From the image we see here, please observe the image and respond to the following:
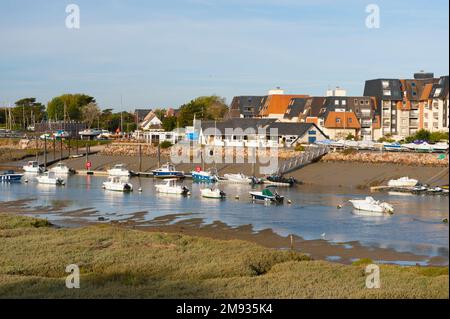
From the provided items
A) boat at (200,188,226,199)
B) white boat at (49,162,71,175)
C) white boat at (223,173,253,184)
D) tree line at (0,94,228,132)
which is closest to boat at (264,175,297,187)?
white boat at (223,173,253,184)

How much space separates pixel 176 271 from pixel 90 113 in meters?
142

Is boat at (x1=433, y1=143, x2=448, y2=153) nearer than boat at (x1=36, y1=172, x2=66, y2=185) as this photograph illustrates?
No

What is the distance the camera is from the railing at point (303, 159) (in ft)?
263

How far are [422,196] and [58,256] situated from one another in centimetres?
3655

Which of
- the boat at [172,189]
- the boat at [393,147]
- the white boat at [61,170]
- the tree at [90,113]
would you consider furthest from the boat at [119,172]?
the tree at [90,113]

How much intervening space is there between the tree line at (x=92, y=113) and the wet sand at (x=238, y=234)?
244 feet

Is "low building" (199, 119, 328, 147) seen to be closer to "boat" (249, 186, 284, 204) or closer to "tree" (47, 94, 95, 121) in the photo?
"boat" (249, 186, 284, 204)

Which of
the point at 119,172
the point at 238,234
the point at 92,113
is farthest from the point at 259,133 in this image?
the point at 92,113

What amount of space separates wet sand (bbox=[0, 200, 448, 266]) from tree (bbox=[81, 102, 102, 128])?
110303 mm

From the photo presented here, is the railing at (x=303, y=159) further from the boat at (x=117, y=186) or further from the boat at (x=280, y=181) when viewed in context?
the boat at (x=117, y=186)

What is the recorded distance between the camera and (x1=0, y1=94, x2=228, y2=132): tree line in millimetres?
138000

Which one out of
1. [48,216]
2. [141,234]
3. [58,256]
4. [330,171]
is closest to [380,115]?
[330,171]
